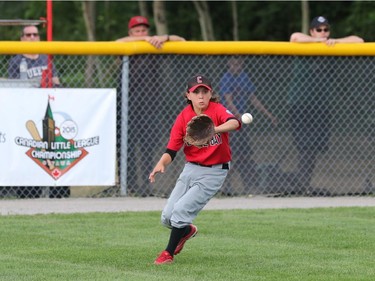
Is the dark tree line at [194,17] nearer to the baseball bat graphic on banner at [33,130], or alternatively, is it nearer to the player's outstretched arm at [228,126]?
the baseball bat graphic on banner at [33,130]

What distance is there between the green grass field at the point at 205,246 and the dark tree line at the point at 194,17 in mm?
22744

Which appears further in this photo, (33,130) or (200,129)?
(33,130)

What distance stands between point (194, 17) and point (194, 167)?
28090 mm

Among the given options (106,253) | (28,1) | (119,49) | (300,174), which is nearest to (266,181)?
(300,174)

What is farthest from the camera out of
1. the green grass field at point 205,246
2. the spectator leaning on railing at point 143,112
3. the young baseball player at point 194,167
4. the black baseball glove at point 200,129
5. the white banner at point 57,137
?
the spectator leaning on railing at point 143,112

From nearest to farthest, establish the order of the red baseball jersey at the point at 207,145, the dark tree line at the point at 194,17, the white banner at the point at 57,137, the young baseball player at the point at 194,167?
1. the young baseball player at the point at 194,167
2. the red baseball jersey at the point at 207,145
3. the white banner at the point at 57,137
4. the dark tree line at the point at 194,17

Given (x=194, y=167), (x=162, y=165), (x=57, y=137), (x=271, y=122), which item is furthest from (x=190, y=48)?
(x=162, y=165)

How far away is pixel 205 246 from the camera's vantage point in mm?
9320

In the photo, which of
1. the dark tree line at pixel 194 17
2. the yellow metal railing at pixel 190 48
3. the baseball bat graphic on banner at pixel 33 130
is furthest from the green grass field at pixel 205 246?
the dark tree line at pixel 194 17

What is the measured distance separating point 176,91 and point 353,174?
7.71 ft

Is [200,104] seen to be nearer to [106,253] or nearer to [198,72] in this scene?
[106,253]

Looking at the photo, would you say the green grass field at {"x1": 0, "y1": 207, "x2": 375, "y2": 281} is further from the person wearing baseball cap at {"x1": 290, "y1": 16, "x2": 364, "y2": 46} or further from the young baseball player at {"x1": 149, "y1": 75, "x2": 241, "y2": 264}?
the person wearing baseball cap at {"x1": 290, "y1": 16, "x2": 364, "y2": 46}

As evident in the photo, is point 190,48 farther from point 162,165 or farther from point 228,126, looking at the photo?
point 228,126

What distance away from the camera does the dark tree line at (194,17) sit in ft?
Answer: 112
